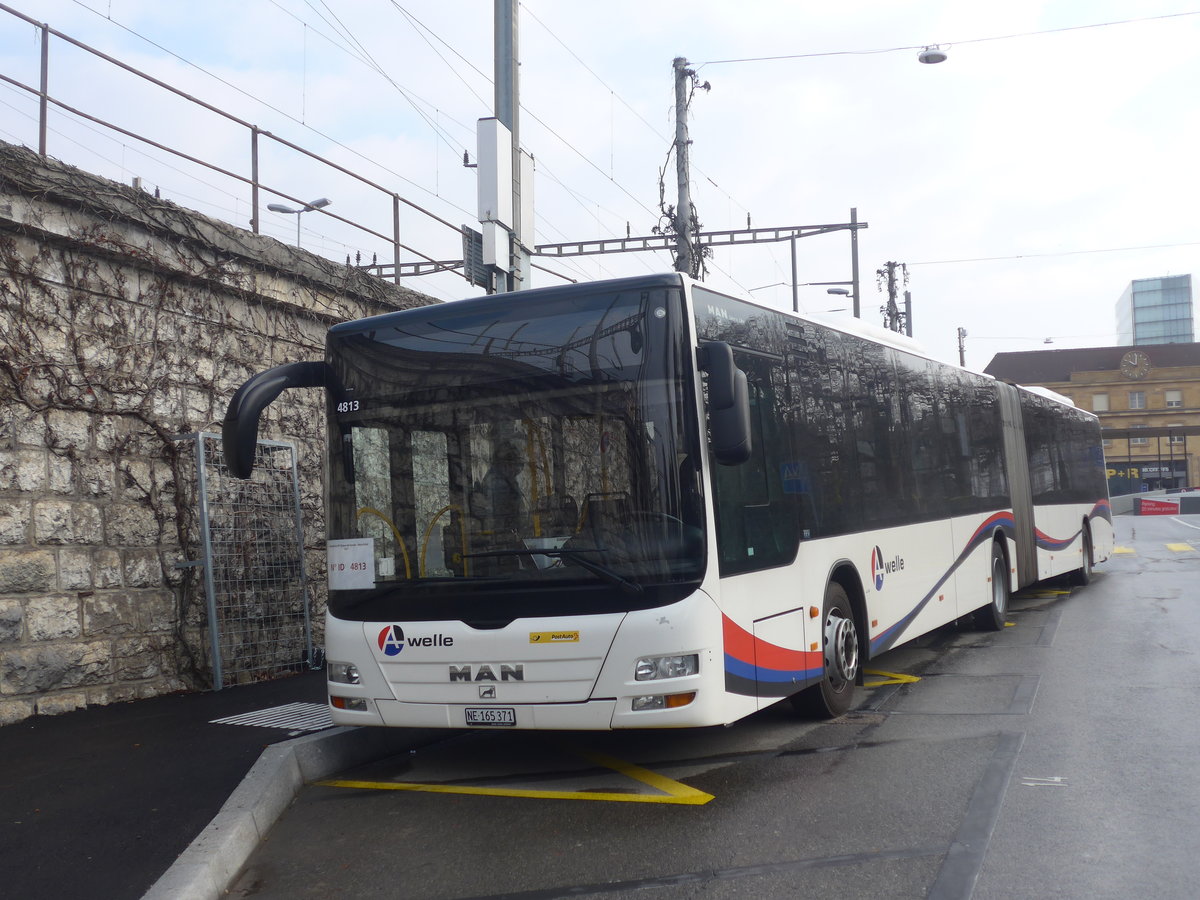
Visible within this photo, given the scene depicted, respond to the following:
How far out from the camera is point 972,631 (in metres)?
13.0

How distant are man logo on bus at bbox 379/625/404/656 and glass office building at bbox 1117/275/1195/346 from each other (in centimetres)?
18098

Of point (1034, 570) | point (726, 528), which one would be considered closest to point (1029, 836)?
point (726, 528)

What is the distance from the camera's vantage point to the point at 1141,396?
105 meters

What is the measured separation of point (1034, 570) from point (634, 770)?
31.3ft

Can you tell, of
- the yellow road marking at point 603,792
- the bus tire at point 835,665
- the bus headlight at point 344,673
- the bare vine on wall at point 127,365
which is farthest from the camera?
the bare vine on wall at point 127,365

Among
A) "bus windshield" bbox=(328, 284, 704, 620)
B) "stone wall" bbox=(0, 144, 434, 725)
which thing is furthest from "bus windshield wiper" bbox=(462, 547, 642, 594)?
"stone wall" bbox=(0, 144, 434, 725)

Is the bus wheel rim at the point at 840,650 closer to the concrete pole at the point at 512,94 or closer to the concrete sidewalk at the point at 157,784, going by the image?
the concrete sidewalk at the point at 157,784

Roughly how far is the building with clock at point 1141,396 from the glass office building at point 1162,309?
206 ft

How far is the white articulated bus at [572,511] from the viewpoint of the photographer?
6172 millimetres

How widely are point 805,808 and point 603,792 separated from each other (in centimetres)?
118

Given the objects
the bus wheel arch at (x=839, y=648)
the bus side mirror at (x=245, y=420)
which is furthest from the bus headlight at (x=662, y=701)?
the bus side mirror at (x=245, y=420)

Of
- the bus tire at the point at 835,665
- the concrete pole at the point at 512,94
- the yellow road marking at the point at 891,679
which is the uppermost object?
the concrete pole at the point at 512,94

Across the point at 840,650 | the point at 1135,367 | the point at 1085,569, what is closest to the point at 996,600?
the point at 840,650

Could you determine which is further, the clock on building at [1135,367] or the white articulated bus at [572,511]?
the clock on building at [1135,367]
